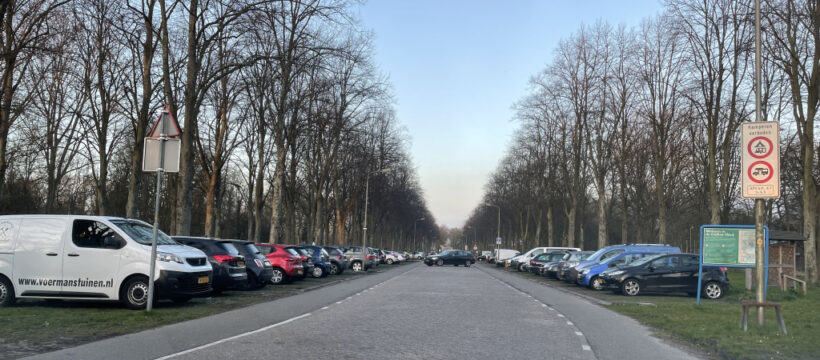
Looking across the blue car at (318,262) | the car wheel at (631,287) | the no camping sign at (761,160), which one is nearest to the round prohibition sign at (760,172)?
the no camping sign at (761,160)

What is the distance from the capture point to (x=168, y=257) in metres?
13.6

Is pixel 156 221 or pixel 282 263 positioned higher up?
pixel 156 221

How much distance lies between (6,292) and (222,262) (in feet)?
17.0

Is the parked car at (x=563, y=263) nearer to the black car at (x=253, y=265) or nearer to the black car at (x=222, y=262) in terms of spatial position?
the black car at (x=253, y=265)

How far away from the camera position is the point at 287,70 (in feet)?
97.9

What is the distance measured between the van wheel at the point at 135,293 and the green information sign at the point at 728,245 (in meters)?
14.3

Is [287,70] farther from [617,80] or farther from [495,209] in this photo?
[495,209]

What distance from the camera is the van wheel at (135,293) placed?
43.4 ft

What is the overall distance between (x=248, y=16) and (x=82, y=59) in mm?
10409

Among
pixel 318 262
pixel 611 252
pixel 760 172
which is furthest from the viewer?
pixel 318 262

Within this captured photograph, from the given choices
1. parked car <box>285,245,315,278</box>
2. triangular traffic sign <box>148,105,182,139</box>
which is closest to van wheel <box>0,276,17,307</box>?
triangular traffic sign <box>148,105,182,139</box>

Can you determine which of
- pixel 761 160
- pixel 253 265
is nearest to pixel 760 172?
pixel 761 160

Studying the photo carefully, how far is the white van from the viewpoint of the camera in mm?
13188

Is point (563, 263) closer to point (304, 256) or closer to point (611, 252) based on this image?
point (611, 252)
